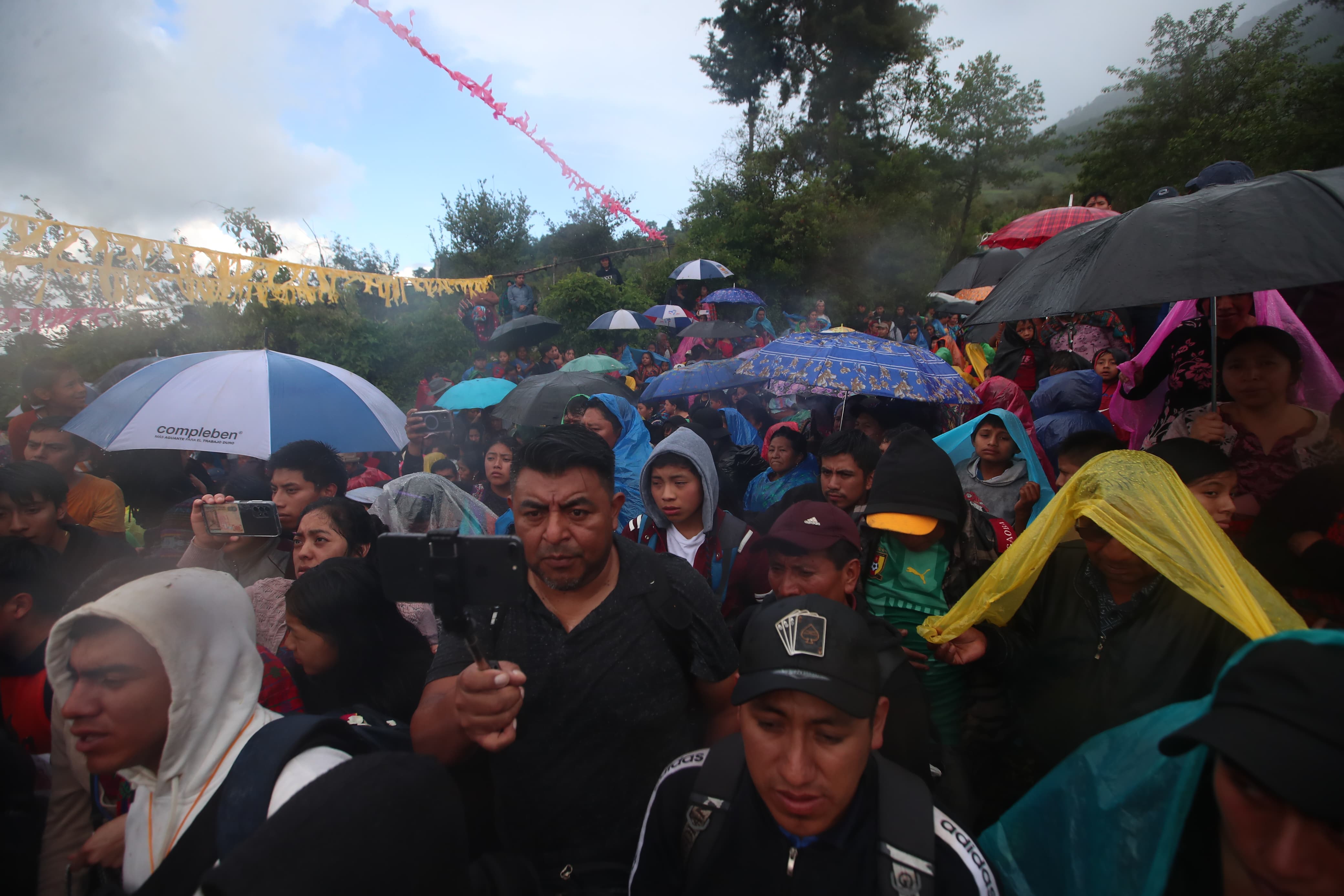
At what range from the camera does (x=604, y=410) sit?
461 cm

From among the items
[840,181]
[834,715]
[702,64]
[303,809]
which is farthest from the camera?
[702,64]

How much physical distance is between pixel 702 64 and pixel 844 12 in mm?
6006

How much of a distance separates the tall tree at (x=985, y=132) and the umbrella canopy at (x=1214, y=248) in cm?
2867

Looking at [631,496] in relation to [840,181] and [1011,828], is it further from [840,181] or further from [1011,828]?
[840,181]

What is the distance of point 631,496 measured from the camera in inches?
178

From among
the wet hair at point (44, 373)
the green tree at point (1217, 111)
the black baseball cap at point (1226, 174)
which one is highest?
the green tree at point (1217, 111)

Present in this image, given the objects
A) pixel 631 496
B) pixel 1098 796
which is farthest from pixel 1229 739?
pixel 631 496

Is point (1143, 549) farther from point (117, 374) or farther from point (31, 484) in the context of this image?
point (117, 374)

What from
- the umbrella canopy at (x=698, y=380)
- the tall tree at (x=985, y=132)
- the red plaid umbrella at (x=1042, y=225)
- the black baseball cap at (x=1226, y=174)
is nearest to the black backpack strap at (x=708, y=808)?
the black baseball cap at (x=1226, y=174)

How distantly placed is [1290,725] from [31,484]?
464 cm

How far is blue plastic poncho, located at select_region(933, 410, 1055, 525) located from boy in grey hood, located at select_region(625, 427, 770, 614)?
4.13 ft

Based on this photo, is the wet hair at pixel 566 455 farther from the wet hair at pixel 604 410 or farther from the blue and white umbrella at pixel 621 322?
the blue and white umbrella at pixel 621 322

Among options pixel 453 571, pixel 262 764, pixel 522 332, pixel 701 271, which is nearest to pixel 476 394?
pixel 522 332

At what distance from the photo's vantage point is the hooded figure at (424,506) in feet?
12.5
